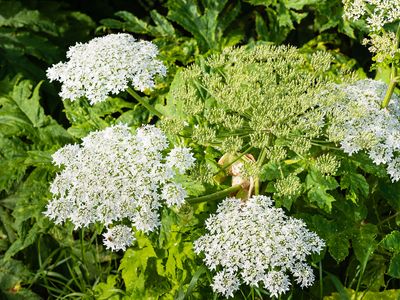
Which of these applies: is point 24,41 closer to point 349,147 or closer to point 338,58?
point 338,58

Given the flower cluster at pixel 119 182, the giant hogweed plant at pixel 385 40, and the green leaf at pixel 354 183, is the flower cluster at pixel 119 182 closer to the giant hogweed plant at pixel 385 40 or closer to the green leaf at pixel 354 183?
the green leaf at pixel 354 183

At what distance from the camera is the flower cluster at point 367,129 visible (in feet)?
11.7

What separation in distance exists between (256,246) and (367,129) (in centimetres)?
101

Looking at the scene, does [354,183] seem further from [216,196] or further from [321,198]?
[216,196]

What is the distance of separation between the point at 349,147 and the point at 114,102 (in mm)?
1816

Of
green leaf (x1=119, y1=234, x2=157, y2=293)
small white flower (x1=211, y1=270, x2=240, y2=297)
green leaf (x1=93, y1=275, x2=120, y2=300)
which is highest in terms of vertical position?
small white flower (x1=211, y1=270, x2=240, y2=297)

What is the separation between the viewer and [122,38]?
3852 millimetres

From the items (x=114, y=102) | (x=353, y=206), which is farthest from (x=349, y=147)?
(x=114, y=102)

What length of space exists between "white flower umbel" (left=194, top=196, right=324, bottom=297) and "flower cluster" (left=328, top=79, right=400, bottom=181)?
0.59 meters

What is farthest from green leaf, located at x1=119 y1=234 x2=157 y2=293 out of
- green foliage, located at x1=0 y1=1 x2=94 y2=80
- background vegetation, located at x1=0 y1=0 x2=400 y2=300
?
green foliage, located at x1=0 y1=1 x2=94 y2=80

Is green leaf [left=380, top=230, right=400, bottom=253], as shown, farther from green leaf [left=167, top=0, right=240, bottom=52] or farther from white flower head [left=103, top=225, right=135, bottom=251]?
green leaf [left=167, top=0, right=240, bottom=52]

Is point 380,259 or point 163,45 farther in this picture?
point 163,45

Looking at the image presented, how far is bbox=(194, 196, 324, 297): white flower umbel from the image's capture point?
314 centimetres

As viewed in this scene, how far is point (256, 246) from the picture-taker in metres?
3.16
